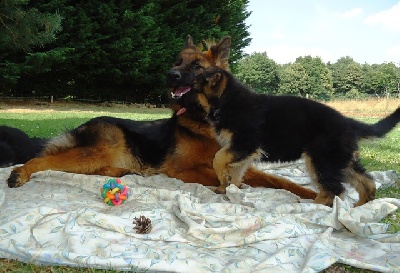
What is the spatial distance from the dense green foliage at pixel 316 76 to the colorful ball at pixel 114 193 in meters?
Answer: 61.8

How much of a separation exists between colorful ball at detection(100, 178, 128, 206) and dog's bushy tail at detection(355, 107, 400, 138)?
2.23 metres

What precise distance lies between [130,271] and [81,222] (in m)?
0.71

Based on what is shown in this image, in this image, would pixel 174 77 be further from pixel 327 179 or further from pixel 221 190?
pixel 327 179

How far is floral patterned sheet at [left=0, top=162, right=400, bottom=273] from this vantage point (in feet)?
7.77

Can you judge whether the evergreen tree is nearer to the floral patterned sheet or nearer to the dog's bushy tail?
the dog's bushy tail

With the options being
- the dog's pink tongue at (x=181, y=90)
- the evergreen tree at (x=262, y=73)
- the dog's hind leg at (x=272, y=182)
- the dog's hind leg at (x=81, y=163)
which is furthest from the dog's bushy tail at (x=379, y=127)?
the evergreen tree at (x=262, y=73)

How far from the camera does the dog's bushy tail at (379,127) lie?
12.3 ft

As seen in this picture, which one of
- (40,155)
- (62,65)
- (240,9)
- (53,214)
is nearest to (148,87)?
(62,65)

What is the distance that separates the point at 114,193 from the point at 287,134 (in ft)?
5.55

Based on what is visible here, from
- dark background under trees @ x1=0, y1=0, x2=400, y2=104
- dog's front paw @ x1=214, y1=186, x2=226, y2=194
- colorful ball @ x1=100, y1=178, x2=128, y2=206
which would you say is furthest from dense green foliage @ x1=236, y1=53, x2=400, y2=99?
colorful ball @ x1=100, y1=178, x2=128, y2=206

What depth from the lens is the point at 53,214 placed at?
2.93m

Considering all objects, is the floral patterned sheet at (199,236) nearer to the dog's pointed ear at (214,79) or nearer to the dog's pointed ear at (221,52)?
the dog's pointed ear at (214,79)

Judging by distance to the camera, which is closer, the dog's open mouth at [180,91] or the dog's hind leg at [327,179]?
the dog's hind leg at [327,179]

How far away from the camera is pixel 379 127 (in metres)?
3.83
